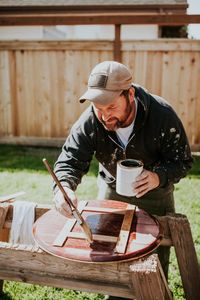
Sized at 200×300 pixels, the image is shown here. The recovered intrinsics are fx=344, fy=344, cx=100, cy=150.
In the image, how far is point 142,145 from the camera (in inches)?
99.7

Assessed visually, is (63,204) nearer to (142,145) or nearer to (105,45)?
(142,145)

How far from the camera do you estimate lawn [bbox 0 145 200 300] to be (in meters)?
3.02

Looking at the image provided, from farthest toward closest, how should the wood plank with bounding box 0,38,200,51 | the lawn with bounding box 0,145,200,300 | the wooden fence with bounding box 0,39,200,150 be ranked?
the wooden fence with bounding box 0,39,200,150, the wood plank with bounding box 0,38,200,51, the lawn with bounding box 0,145,200,300

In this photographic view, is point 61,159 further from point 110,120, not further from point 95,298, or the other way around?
point 95,298

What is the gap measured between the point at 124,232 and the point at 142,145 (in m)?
0.76

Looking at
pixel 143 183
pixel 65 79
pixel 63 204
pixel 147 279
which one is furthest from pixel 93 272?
pixel 65 79

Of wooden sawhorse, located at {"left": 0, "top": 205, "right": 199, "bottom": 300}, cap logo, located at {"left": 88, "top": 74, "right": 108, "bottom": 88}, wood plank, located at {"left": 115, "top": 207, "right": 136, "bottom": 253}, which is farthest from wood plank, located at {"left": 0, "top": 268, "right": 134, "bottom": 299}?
cap logo, located at {"left": 88, "top": 74, "right": 108, "bottom": 88}

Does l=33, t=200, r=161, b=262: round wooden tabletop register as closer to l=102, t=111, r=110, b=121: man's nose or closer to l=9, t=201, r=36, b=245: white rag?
l=9, t=201, r=36, b=245: white rag

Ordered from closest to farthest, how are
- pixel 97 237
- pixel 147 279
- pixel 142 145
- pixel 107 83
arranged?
pixel 147 279
pixel 97 237
pixel 107 83
pixel 142 145

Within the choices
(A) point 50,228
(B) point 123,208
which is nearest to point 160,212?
(B) point 123,208

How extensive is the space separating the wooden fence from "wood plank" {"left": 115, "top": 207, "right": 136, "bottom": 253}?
5065mm

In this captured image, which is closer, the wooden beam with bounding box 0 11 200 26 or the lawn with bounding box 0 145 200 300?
the lawn with bounding box 0 145 200 300

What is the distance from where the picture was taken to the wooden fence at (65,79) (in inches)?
267

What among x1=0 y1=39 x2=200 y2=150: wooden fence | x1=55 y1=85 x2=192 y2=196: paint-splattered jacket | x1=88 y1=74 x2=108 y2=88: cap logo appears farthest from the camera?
x1=0 y1=39 x2=200 y2=150: wooden fence
